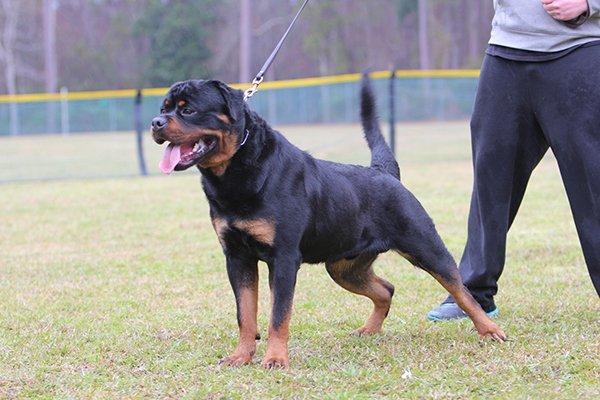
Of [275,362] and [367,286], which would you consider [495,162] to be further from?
[275,362]

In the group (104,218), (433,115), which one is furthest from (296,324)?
(433,115)

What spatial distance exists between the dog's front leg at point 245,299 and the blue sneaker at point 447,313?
3.98ft

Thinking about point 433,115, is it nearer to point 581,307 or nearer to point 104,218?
point 104,218

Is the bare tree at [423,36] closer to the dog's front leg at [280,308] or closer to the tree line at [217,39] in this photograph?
the tree line at [217,39]

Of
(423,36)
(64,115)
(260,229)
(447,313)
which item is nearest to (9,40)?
(64,115)

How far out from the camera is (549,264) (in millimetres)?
6418

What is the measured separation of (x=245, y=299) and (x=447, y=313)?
1323mm

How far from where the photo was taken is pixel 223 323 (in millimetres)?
4828

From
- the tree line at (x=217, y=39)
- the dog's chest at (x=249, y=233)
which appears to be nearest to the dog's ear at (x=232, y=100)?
the dog's chest at (x=249, y=233)

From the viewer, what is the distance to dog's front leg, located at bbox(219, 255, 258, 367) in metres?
3.96

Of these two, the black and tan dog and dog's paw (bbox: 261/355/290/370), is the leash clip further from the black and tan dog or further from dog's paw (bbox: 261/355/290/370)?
dog's paw (bbox: 261/355/290/370)

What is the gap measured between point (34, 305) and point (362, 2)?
48.6 metres

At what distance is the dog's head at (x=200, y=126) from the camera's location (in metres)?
3.74

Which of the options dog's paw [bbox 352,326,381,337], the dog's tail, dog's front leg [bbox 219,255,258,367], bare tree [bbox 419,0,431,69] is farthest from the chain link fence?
bare tree [bbox 419,0,431,69]
